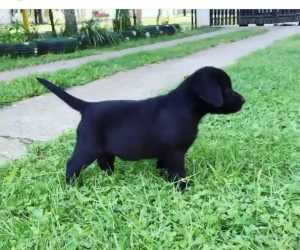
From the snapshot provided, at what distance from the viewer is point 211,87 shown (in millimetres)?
3324

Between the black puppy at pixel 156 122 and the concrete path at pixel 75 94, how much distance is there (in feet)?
4.17

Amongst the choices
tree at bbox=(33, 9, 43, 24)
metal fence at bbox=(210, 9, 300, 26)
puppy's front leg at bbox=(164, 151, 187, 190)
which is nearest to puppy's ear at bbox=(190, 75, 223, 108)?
puppy's front leg at bbox=(164, 151, 187, 190)

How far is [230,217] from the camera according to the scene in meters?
2.97

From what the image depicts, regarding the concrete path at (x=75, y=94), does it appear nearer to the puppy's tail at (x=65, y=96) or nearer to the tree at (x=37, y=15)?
the puppy's tail at (x=65, y=96)

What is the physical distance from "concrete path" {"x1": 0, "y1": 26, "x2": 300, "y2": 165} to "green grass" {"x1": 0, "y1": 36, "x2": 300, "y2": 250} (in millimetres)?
496

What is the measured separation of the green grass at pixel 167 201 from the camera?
279 centimetres

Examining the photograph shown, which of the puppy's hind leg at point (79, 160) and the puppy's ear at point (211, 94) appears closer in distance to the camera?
the puppy's ear at point (211, 94)

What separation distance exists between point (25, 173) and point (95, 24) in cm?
1271

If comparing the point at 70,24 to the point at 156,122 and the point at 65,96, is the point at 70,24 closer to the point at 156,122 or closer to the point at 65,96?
the point at 65,96

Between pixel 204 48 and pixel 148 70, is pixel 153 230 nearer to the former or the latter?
pixel 148 70

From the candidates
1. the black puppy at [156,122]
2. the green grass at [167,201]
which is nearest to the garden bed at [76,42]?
the green grass at [167,201]

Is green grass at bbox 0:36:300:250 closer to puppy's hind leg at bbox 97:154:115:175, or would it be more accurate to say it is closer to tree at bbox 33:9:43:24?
puppy's hind leg at bbox 97:154:115:175

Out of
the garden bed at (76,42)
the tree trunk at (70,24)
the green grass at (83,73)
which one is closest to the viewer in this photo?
the green grass at (83,73)

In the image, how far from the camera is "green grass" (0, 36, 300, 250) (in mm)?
2785
